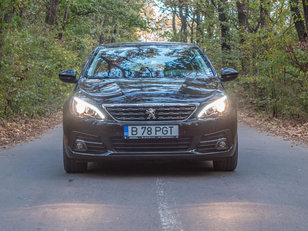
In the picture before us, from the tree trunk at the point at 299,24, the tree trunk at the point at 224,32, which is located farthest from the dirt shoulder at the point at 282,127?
the tree trunk at the point at 224,32

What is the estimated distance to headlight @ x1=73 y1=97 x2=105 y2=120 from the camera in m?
6.10

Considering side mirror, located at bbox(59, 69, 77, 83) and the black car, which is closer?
the black car

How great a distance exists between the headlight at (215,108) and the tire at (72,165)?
5.15 feet

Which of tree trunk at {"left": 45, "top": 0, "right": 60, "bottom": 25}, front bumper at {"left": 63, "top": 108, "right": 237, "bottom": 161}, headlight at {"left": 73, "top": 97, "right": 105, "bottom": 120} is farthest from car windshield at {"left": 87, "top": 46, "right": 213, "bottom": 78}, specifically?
tree trunk at {"left": 45, "top": 0, "right": 60, "bottom": 25}

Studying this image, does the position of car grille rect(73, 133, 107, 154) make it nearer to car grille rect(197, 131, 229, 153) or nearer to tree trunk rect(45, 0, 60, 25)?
car grille rect(197, 131, 229, 153)

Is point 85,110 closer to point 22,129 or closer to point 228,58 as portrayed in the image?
point 22,129

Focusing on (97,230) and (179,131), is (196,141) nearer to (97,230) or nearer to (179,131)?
(179,131)

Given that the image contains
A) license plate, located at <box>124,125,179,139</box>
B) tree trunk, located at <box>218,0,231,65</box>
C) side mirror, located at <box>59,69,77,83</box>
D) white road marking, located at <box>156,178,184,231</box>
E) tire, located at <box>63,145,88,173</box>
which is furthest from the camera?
tree trunk, located at <box>218,0,231,65</box>

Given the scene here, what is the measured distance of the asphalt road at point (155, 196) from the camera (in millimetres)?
4250

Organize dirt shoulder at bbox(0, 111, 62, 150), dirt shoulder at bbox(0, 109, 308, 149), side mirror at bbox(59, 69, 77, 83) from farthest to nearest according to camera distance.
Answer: dirt shoulder at bbox(0, 109, 308, 149)
dirt shoulder at bbox(0, 111, 62, 150)
side mirror at bbox(59, 69, 77, 83)

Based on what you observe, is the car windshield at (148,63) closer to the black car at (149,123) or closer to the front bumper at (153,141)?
the black car at (149,123)

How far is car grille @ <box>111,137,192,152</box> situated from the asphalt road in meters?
0.35

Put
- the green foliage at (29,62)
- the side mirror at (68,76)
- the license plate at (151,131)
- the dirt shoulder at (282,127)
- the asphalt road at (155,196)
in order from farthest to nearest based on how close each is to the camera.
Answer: the green foliage at (29,62) → the dirt shoulder at (282,127) → the side mirror at (68,76) → the license plate at (151,131) → the asphalt road at (155,196)

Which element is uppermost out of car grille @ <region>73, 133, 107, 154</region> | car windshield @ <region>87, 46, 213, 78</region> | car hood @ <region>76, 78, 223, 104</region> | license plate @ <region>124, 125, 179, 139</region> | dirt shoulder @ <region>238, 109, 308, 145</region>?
car windshield @ <region>87, 46, 213, 78</region>
